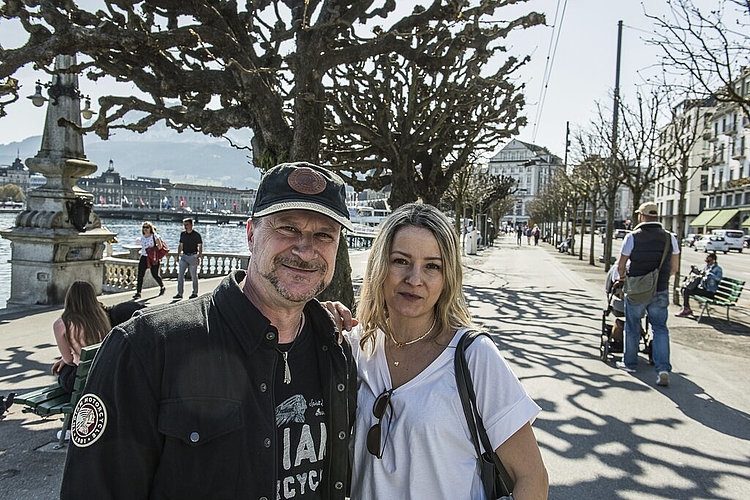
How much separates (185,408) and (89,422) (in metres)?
0.25

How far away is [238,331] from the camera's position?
1.66 metres

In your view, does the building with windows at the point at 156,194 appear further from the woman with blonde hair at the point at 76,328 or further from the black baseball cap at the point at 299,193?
the black baseball cap at the point at 299,193

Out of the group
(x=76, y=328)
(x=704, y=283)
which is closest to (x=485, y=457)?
(x=76, y=328)

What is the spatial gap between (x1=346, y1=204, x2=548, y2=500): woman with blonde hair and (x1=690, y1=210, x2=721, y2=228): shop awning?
76290 mm

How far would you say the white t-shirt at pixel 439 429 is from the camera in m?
1.87

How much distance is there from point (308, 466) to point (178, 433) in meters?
0.47

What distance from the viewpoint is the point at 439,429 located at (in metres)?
1.89

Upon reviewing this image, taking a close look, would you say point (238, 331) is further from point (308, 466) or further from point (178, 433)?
point (308, 466)

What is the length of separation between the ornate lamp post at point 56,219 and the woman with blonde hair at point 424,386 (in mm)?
11050

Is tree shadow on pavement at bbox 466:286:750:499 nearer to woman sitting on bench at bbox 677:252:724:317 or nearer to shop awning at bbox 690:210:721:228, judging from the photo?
woman sitting on bench at bbox 677:252:724:317

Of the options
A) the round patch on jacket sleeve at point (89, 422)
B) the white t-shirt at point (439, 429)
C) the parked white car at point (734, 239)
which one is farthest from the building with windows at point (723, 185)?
the round patch on jacket sleeve at point (89, 422)

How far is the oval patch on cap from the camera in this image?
182 cm

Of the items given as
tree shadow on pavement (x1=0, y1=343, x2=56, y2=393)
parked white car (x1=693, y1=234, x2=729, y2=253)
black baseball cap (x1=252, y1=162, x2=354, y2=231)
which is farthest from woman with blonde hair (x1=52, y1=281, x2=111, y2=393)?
parked white car (x1=693, y1=234, x2=729, y2=253)

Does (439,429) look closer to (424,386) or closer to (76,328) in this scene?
(424,386)
